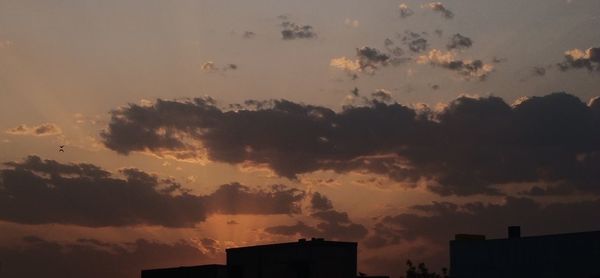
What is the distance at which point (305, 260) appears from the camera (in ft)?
232

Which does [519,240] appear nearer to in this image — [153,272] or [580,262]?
[580,262]

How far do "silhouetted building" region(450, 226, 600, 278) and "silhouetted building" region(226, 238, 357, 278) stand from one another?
8313mm

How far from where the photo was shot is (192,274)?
269 ft

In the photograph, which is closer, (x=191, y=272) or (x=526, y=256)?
(x=526, y=256)

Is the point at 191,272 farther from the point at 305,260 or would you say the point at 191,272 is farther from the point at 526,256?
the point at 526,256

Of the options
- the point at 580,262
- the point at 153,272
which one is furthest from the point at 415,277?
the point at 580,262

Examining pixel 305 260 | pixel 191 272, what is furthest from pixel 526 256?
pixel 191 272

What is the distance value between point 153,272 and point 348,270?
2539 centimetres

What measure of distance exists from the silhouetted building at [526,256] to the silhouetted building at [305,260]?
27.3 ft

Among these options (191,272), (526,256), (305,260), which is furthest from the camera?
(191,272)

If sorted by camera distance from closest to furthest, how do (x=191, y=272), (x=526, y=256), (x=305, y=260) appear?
(x=526, y=256)
(x=305, y=260)
(x=191, y=272)

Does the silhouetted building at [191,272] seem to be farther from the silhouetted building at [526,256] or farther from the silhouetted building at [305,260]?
the silhouetted building at [526,256]

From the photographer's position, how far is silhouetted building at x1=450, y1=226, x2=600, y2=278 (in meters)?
60.6

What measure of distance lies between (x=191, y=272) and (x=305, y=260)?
1560 centimetres
